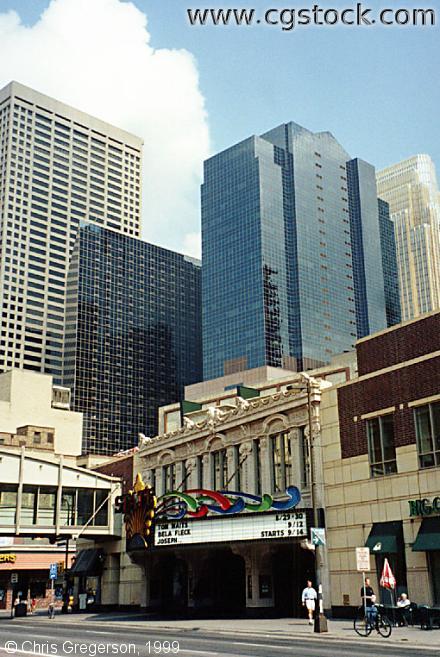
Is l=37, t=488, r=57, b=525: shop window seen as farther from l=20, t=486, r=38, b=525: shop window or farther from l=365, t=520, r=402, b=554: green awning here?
l=365, t=520, r=402, b=554: green awning

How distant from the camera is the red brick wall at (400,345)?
115 feet

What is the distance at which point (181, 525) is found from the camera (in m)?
44.5

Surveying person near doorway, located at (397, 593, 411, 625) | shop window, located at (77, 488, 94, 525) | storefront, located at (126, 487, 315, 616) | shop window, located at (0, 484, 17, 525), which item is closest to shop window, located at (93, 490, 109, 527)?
shop window, located at (77, 488, 94, 525)

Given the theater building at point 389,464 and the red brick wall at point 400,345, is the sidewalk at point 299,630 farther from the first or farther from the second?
the red brick wall at point 400,345

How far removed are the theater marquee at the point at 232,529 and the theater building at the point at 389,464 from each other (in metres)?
1.92

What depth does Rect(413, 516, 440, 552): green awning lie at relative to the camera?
32000 millimetres

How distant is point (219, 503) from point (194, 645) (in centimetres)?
1770

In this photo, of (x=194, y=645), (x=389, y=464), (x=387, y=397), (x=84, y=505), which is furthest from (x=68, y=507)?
(x=194, y=645)

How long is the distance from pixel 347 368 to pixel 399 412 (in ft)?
97.2

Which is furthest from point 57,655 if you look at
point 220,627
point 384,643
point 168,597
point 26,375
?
point 26,375

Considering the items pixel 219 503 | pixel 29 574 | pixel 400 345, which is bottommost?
pixel 29 574

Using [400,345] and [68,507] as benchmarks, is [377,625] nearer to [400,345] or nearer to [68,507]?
[400,345]

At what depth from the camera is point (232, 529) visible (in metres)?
41.3

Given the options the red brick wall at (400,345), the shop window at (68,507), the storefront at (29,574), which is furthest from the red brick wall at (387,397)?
the storefront at (29,574)
